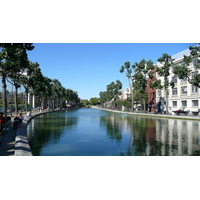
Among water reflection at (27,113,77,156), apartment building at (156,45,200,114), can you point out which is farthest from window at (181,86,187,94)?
water reflection at (27,113,77,156)

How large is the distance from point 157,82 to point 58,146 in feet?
135

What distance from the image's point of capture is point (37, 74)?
196 feet

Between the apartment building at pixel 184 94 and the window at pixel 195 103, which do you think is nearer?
the window at pixel 195 103

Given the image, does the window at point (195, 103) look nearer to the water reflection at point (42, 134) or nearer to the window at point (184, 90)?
the window at point (184, 90)

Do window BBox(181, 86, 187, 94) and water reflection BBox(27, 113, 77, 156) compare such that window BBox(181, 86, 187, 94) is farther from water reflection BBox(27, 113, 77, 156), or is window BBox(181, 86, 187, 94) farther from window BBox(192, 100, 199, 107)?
water reflection BBox(27, 113, 77, 156)

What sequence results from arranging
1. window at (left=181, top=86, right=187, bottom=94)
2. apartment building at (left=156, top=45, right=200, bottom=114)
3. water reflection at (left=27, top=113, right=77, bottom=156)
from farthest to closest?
window at (left=181, top=86, right=187, bottom=94)
apartment building at (left=156, top=45, right=200, bottom=114)
water reflection at (left=27, top=113, right=77, bottom=156)

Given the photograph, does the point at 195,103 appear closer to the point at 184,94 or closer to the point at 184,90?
the point at 184,94

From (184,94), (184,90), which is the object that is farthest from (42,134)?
(184,90)

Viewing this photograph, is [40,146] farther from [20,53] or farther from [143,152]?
[20,53]

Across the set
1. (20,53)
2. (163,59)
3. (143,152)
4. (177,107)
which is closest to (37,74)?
(20,53)

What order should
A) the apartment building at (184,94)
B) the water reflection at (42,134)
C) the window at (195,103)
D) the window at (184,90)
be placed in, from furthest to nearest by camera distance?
1. the window at (184,90)
2. the apartment building at (184,94)
3. the window at (195,103)
4. the water reflection at (42,134)

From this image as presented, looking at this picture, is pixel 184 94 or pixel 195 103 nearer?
pixel 195 103

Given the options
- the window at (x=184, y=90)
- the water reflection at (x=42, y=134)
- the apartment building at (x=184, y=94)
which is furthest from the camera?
the window at (x=184, y=90)

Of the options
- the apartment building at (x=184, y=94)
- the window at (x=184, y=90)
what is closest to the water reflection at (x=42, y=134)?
the apartment building at (x=184, y=94)
